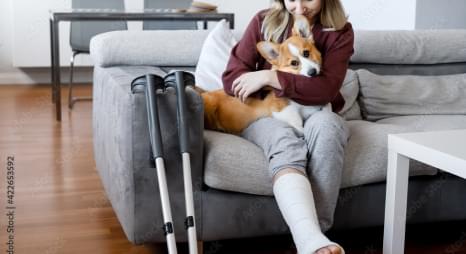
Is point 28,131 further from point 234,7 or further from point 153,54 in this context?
point 234,7

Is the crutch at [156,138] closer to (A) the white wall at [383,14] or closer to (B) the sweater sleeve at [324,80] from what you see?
(B) the sweater sleeve at [324,80]

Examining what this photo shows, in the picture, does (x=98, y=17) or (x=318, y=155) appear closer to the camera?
(x=318, y=155)

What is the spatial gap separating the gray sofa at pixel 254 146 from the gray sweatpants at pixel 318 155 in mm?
80

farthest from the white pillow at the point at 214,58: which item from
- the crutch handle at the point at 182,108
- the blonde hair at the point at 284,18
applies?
the crutch handle at the point at 182,108

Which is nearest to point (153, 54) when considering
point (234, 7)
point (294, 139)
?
point (294, 139)

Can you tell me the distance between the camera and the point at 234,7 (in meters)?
5.80

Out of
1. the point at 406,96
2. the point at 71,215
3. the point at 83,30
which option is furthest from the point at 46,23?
the point at 406,96

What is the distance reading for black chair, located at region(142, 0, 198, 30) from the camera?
456cm

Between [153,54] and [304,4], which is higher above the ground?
[304,4]

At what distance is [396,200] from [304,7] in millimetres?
635

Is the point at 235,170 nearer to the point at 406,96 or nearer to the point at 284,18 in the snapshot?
the point at 284,18

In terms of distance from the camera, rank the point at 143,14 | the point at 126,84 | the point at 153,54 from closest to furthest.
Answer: the point at 126,84, the point at 153,54, the point at 143,14

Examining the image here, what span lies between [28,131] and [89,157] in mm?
688

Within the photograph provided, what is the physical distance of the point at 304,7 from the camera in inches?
81.3
